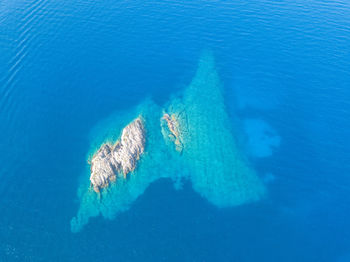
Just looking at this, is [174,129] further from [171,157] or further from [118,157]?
[118,157]

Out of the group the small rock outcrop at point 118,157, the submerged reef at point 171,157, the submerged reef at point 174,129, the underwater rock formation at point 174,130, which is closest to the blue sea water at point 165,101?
the submerged reef at point 171,157

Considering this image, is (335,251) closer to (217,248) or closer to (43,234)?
(217,248)

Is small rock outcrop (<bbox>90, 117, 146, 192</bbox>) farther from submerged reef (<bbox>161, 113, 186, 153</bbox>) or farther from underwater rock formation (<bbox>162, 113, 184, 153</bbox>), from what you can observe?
underwater rock formation (<bbox>162, 113, 184, 153</bbox>)

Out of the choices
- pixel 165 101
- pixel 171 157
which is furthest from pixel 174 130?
pixel 165 101

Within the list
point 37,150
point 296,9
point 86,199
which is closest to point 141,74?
point 37,150

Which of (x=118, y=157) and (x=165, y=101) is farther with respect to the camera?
(x=165, y=101)

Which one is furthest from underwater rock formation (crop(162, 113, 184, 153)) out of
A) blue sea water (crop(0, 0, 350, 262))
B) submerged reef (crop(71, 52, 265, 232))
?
blue sea water (crop(0, 0, 350, 262))

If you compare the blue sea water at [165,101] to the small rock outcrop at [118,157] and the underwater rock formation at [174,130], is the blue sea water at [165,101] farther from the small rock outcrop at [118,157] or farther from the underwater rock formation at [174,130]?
the underwater rock formation at [174,130]
